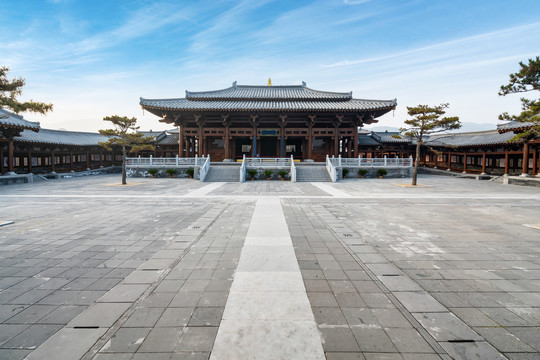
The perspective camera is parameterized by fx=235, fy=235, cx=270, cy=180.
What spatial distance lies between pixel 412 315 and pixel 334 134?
23729 millimetres

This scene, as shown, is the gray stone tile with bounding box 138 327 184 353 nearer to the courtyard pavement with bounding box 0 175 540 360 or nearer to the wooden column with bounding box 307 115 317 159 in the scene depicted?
the courtyard pavement with bounding box 0 175 540 360

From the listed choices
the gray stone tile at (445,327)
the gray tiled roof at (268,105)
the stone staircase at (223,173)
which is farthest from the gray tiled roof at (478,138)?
the gray stone tile at (445,327)

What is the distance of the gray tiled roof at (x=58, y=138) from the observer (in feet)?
72.7

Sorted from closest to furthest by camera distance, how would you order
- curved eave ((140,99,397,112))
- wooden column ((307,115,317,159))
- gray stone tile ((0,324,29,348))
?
gray stone tile ((0,324,29,348)) < curved eave ((140,99,397,112)) < wooden column ((307,115,317,159))

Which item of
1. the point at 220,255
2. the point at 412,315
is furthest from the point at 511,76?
the point at 220,255

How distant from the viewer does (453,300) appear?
3.33 m

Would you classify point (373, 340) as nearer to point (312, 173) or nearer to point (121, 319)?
point (121, 319)

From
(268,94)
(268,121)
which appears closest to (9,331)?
(268,121)

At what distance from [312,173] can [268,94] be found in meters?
14.1

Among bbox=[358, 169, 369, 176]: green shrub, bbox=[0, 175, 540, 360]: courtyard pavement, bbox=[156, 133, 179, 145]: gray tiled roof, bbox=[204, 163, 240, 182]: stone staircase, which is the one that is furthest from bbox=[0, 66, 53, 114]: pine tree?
bbox=[156, 133, 179, 145]: gray tiled roof

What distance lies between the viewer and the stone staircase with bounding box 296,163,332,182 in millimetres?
19875

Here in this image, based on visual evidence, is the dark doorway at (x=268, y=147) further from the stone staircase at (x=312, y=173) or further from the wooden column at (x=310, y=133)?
the stone staircase at (x=312, y=173)

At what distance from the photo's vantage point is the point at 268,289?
3543 mm

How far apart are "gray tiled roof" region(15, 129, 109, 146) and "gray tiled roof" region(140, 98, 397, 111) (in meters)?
10.0
